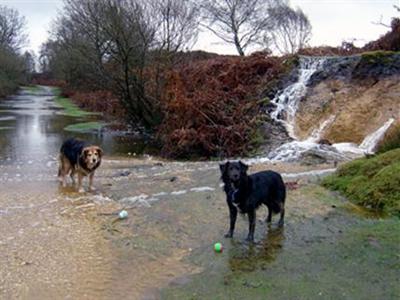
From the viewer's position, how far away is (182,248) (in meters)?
6.61

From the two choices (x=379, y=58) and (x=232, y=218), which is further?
(x=379, y=58)

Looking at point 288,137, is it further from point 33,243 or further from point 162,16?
point 33,243

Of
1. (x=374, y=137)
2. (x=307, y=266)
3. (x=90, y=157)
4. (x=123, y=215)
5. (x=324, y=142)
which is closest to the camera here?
(x=307, y=266)

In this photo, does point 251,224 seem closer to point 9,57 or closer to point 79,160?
point 79,160

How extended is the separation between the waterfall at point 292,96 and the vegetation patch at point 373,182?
723 centimetres

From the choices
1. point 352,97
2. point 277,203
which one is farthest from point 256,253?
point 352,97

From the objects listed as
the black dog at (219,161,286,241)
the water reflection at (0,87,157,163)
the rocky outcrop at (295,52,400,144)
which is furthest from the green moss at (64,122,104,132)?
the black dog at (219,161,286,241)

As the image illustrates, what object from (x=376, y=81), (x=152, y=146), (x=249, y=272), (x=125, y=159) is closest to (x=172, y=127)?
(x=152, y=146)

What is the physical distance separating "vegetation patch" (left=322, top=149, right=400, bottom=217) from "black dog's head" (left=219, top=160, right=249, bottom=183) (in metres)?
2.79

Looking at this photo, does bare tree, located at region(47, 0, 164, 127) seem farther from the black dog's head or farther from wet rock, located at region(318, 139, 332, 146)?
the black dog's head

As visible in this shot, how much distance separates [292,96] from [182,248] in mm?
12934

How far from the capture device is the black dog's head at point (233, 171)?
254 inches

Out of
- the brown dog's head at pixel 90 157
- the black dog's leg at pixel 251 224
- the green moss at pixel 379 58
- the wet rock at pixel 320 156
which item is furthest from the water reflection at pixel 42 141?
the black dog's leg at pixel 251 224

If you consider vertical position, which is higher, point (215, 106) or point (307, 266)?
point (215, 106)
